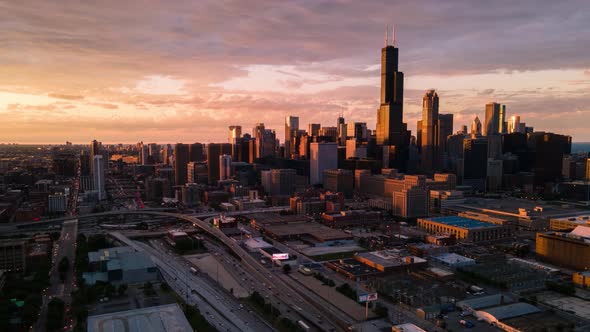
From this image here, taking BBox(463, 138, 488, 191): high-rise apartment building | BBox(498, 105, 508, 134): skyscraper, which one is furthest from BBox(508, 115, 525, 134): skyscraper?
BBox(463, 138, 488, 191): high-rise apartment building

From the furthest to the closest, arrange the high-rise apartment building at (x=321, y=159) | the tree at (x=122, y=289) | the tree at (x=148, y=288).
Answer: the high-rise apartment building at (x=321, y=159)
the tree at (x=148, y=288)
the tree at (x=122, y=289)

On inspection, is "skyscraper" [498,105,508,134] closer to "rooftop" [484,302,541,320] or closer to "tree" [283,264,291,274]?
"tree" [283,264,291,274]

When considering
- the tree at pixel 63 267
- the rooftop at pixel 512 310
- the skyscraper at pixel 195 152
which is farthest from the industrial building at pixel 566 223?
the skyscraper at pixel 195 152

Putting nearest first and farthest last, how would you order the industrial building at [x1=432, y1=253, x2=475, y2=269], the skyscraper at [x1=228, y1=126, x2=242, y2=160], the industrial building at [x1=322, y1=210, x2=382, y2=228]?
1. the industrial building at [x1=432, y1=253, x2=475, y2=269]
2. the industrial building at [x1=322, y1=210, x2=382, y2=228]
3. the skyscraper at [x1=228, y1=126, x2=242, y2=160]

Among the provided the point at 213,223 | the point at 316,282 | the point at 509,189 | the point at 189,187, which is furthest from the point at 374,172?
the point at 316,282

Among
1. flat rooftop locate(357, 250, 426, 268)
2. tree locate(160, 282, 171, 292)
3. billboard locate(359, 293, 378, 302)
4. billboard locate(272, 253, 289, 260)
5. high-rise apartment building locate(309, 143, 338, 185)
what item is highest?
high-rise apartment building locate(309, 143, 338, 185)

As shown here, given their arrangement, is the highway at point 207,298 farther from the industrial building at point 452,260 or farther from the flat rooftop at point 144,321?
the industrial building at point 452,260

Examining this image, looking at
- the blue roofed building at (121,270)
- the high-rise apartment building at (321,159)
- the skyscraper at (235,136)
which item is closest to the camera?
the blue roofed building at (121,270)

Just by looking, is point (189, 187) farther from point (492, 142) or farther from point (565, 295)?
point (492, 142)

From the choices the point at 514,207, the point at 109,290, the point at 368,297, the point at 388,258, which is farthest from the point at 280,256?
the point at 514,207
